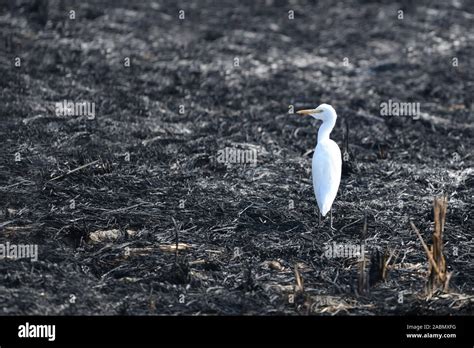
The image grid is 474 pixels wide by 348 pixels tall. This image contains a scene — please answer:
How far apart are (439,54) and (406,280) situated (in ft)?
24.1

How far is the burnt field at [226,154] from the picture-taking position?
7.23 meters

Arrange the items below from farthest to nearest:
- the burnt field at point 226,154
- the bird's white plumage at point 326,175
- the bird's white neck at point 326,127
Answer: the bird's white neck at point 326,127
the bird's white plumage at point 326,175
the burnt field at point 226,154

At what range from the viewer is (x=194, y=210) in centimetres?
856

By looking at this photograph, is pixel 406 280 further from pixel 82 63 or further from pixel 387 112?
pixel 82 63

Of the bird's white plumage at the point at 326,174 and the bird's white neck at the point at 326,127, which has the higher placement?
the bird's white neck at the point at 326,127

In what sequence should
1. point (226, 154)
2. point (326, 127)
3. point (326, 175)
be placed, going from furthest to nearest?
1. point (226, 154)
2. point (326, 127)
3. point (326, 175)

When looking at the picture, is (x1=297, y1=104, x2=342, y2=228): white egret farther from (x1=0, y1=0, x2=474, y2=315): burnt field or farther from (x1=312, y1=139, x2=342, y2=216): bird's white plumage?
(x1=0, y1=0, x2=474, y2=315): burnt field

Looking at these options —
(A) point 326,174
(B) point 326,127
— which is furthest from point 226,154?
(A) point 326,174

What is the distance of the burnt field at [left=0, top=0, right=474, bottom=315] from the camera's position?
7.23 meters

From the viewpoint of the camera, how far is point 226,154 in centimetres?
991

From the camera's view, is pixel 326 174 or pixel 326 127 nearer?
pixel 326 174

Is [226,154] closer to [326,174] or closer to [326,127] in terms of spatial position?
[326,127]

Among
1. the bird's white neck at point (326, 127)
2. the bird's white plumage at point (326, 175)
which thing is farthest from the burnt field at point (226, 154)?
the bird's white neck at point (326, 127)

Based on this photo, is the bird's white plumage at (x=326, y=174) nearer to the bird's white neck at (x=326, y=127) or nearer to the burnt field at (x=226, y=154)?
the bird's white neck at (x=326, y=127)
